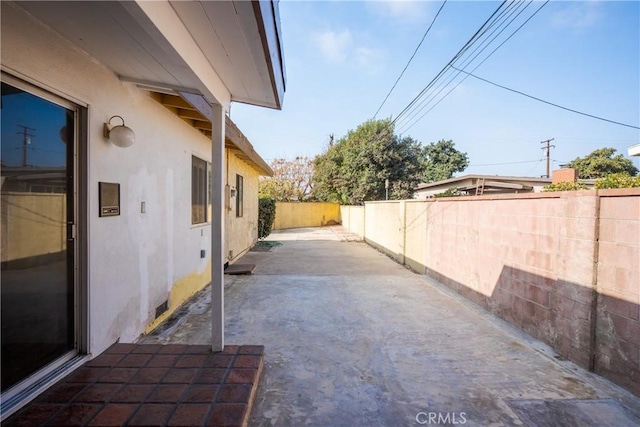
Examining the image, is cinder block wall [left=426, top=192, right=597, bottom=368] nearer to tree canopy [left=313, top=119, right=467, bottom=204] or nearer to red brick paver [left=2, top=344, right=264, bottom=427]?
red brick paver [left=2, top=344, right=264, bottom=427]

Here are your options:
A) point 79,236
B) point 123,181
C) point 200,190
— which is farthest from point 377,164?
point 79,236

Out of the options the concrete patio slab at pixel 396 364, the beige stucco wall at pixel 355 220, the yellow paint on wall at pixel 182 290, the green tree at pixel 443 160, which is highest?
the green tree at pixel 443 160

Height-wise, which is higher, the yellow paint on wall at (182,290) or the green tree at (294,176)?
the green tree at (294,176)

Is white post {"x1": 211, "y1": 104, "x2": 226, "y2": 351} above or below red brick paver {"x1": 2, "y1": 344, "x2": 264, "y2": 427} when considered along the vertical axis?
above

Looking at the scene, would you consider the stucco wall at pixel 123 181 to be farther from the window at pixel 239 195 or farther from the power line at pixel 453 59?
the power line at pixel 453 59

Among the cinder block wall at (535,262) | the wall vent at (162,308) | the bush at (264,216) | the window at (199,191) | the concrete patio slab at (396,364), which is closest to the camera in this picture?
the concrete patio slab at (396,364)

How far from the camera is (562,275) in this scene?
314cm

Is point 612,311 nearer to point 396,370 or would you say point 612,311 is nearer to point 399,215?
point 396,370

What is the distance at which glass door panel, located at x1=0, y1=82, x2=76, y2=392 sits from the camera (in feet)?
6.09

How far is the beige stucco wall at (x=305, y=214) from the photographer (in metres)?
21.8

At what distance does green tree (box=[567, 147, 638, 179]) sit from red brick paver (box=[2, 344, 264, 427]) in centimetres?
3200

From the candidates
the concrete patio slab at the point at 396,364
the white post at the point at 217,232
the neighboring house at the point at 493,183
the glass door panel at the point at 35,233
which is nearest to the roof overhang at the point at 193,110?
the white post at the point at 217,232

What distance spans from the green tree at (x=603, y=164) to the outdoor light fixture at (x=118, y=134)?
32.2 meters

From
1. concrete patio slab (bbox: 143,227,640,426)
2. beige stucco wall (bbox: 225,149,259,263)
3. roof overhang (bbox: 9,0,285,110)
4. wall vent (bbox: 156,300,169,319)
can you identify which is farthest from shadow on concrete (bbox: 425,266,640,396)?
beige stucco wall (bbox: 225,149,259,263)
